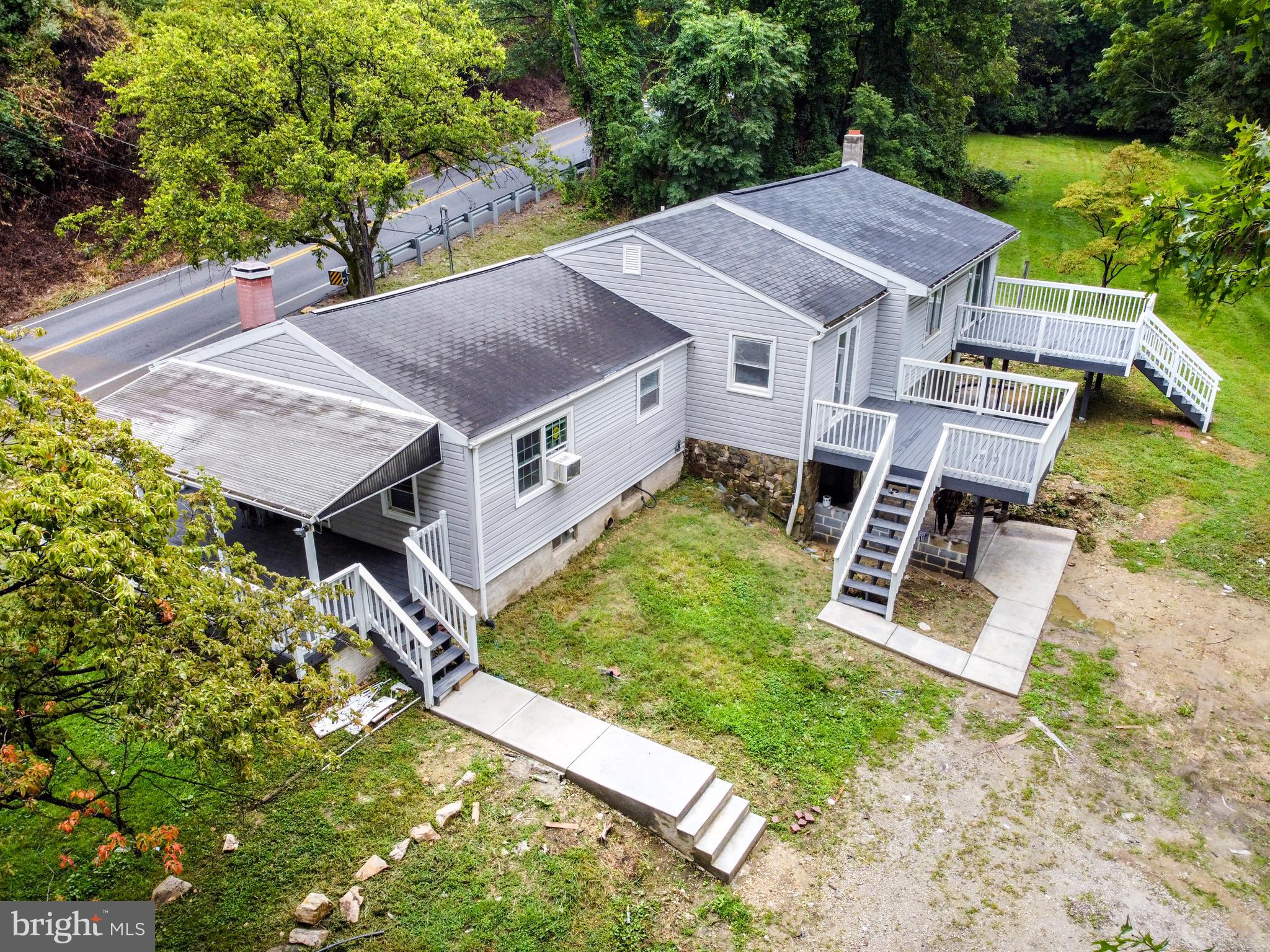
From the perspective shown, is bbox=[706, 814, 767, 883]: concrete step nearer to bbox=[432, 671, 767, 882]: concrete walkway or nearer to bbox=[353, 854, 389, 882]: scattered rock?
bbox=[432, 671, 767, 882]: concrete walkway

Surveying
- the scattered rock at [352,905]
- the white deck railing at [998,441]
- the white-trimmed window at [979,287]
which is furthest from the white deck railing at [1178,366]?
the scattered rock at [352,905]

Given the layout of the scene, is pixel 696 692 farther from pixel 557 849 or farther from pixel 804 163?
pixel 804 163

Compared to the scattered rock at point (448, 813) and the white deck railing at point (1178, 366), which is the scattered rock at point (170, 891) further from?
the white deck railing at point (1178, 366)

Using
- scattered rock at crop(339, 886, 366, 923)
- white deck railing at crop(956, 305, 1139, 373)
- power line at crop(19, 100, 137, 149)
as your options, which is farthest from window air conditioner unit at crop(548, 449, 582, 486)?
power line at crop(19, 100, 137, 149)

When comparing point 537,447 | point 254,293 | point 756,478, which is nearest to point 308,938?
point 537,447

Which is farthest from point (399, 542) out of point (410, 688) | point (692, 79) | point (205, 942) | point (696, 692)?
point (692, 79)

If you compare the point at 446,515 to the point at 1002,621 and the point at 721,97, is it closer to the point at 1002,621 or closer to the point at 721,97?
the point at 1002,621
